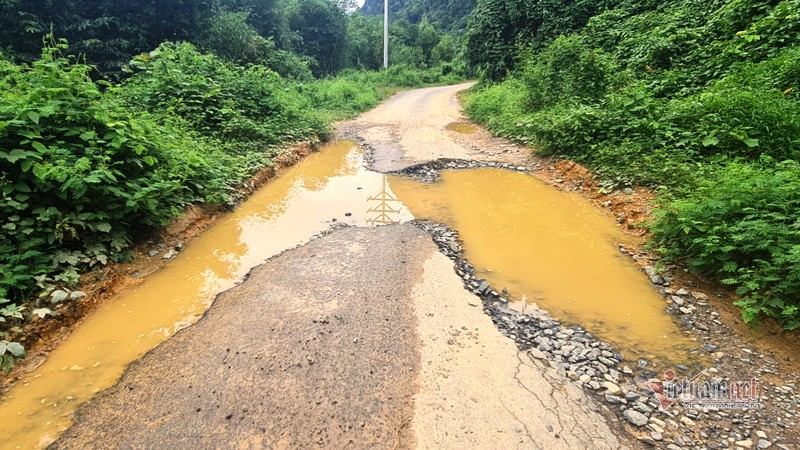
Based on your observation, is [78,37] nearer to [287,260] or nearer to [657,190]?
[287,260]

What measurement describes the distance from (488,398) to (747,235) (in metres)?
2.87

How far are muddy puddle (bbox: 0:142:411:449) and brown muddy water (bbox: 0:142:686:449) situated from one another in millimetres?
11

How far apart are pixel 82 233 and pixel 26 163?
764 millimetres

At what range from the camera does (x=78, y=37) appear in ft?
35.2

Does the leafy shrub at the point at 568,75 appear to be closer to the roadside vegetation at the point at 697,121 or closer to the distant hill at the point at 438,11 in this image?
the roadside vegetation at the point at 697,121

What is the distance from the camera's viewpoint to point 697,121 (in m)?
6.15

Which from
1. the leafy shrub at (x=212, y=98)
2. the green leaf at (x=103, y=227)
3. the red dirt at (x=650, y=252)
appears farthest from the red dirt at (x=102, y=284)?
the red dirt at (x=650, y=252)

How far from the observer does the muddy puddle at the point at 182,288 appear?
252 cm

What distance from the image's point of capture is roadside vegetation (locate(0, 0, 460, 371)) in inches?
136

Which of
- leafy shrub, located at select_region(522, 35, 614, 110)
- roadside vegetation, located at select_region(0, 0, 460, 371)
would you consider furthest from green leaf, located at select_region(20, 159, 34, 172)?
leafy shrub, located at select_region(522, 35, 614, 110)

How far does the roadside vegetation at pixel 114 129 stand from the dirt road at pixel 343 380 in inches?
51.1

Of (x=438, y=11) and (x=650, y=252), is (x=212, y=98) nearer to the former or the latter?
(x=650, y=252)

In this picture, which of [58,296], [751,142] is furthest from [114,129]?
[751,142]

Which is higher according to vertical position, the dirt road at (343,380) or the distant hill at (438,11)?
the distant hill at (438,11)
